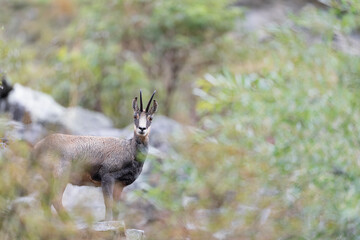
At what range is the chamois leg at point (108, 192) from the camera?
542 centimetres

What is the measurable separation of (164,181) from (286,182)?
1629 millimetres

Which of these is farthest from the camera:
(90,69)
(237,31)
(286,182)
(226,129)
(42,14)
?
(42,14)

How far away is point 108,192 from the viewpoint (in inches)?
216

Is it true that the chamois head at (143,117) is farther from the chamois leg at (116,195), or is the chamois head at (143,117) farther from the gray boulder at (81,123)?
the gray boulder at (81,123)

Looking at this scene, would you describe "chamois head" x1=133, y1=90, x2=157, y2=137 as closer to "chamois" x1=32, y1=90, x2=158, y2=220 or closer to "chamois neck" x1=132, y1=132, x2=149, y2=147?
"chamois" x1=32, y1=90, x2=158, y2=220

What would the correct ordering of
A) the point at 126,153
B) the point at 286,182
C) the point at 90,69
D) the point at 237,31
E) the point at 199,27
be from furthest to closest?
1. the point at 237,31
2. the point at 199,27
3. the point at 90,69
4. the point at 286,182
5. the point at 126,153

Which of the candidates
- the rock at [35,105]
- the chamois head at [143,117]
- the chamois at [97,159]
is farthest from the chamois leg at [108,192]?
the rock at [35,105]

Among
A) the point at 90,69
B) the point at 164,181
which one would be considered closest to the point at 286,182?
the point at 164,181

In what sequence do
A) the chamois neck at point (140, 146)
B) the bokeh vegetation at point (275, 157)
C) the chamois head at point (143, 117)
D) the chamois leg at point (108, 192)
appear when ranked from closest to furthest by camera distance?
the chamois leg at point (108, 192), the chamois head at point (143, 117), the chamois neck at point (140, 146), the bokeh vegetation at point (275, 157)

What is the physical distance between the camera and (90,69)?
18719 mm

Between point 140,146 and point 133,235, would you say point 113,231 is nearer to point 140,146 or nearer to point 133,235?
point 133,235

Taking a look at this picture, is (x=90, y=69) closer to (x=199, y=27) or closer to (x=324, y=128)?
(x=199, y=27)

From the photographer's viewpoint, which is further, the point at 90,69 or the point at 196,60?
the point at 196,60

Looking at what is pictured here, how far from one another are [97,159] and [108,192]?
0.35 m
